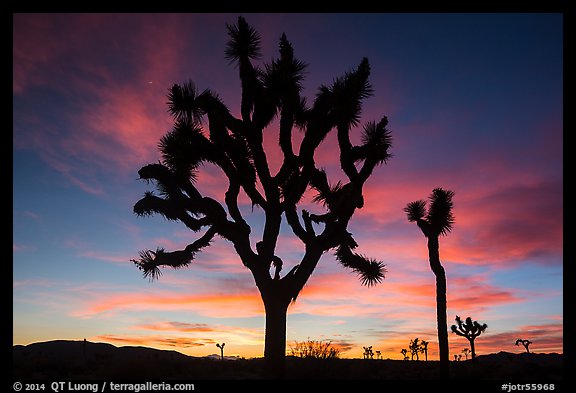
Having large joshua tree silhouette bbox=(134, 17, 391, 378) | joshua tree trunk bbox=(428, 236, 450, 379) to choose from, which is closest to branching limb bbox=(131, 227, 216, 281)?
large joshua tree silhouette bbox=(134, 17, 391, 378)

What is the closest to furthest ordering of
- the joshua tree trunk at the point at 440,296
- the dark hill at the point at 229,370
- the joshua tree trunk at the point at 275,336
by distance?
the dark hill at the point at 229,370 < the joshua tree trunk at the point at 275,336 < the joshua tree trunk at the point at 440,296

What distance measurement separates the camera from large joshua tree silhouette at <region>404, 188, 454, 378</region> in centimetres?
1421

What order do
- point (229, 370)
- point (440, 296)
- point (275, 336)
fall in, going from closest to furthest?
point (275, 336), point (229, 370), point (440, 296)

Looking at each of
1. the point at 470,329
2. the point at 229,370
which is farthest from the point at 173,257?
the point at 470,329

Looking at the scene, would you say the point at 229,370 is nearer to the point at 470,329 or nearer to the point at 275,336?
the point at 275,336

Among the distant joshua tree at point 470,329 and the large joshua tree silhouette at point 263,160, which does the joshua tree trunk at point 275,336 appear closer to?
the large joshua tree silhouette at point 263,160

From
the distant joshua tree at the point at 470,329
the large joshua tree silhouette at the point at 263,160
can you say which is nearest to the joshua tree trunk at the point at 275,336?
the large joshua tree silhouette at the point at 263,160

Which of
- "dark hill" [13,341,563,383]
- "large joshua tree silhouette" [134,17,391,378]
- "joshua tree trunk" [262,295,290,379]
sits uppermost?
"large joshua tree silhouette" [134,17,391,378]

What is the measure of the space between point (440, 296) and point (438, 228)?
2057 millimetres

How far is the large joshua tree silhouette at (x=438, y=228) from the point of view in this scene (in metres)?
14.2

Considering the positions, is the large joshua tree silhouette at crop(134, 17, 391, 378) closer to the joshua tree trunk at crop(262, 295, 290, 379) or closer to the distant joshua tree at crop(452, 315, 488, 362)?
the joshua tree trunk at crop(262, 295, 290, 379)

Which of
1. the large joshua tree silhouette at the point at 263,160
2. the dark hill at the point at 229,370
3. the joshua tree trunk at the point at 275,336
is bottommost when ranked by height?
the dark hill at the point at 229,370

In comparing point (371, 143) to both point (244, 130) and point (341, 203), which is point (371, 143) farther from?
point (244, 130)

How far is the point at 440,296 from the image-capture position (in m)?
14.4
